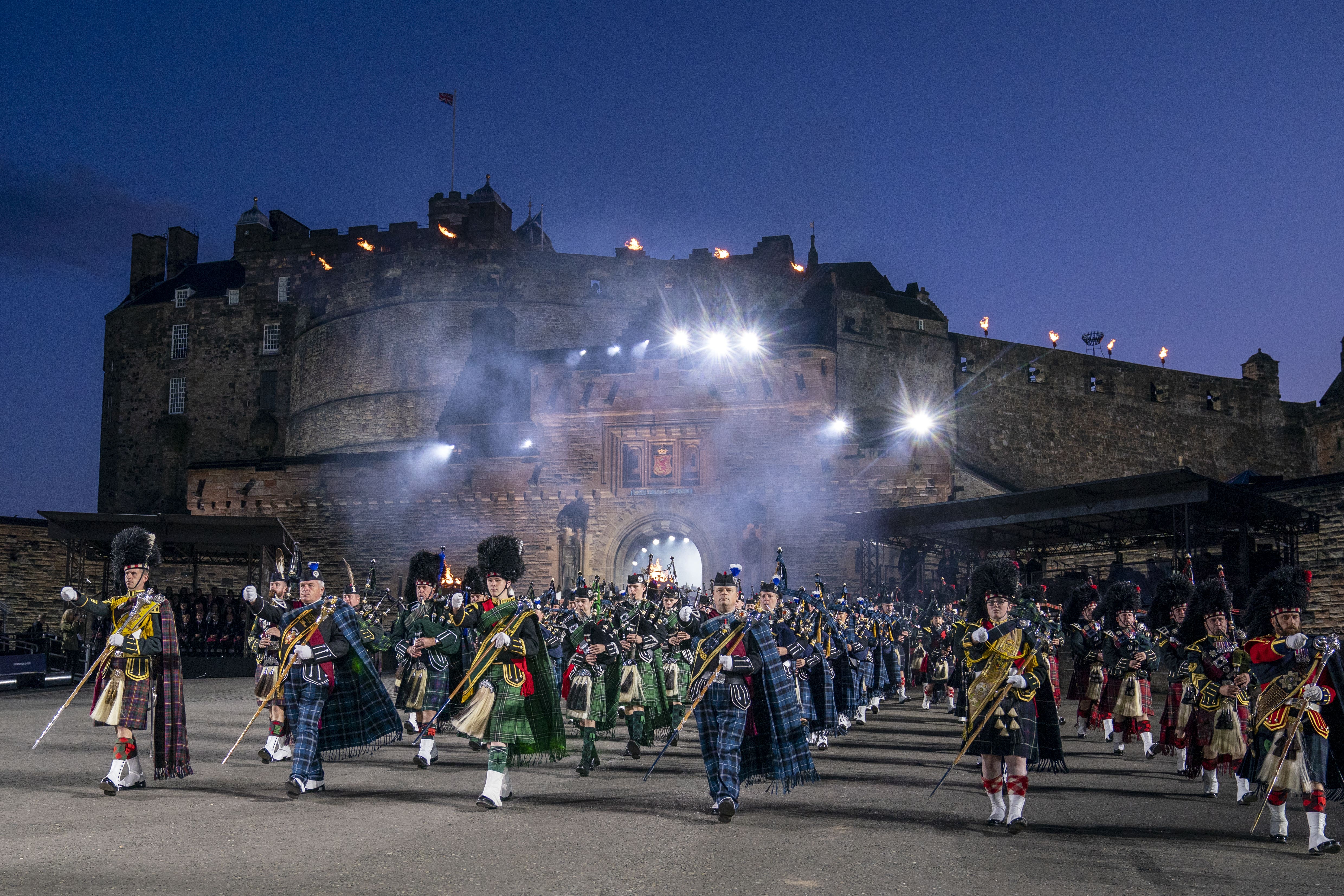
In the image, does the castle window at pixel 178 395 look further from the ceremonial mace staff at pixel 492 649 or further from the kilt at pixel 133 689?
the ceremonial mace staff at pixel 492 649

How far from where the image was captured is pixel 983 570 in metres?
8.23

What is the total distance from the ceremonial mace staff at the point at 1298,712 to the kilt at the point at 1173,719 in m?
2.85

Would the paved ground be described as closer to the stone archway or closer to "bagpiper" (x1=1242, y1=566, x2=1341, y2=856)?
"bagpiper" (x1=1242, y1=566, x2=1341, y2=856)

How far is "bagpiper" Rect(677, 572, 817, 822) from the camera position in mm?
7887

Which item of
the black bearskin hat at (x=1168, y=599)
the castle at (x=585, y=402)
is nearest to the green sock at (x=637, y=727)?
the black bearskin hat at (x=1168, y=599)

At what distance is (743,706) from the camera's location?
7.95 meters

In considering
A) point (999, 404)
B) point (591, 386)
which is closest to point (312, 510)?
point (591, 386)

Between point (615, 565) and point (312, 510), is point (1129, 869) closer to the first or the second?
point (615, 565)

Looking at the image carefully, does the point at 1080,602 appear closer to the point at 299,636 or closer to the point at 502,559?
the point at 502,559

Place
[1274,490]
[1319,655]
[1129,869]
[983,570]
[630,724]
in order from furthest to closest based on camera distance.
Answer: [1274,490] < [630,724] < [983,570] < [1319,655] < [1129,869]

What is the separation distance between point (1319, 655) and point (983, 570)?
7.42ft

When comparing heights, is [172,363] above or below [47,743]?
above

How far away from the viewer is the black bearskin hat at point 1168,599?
11281 millimetres

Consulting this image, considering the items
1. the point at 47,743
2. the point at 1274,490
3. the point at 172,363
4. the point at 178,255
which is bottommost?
the point at 47,743
